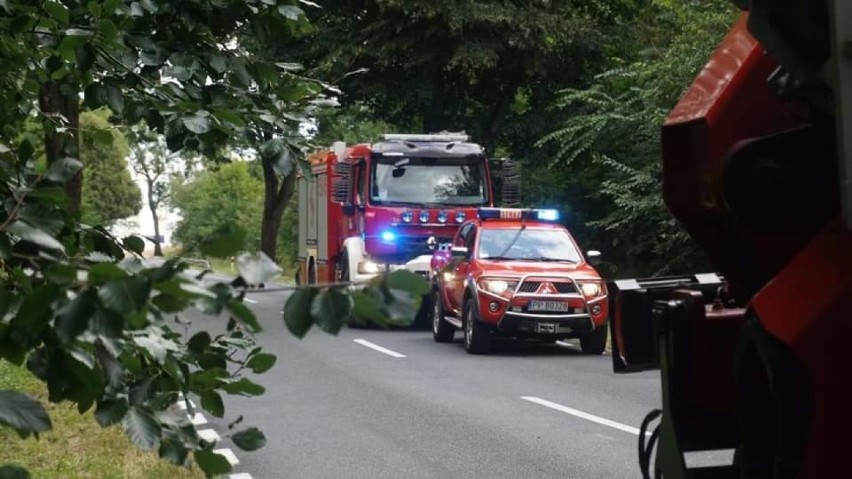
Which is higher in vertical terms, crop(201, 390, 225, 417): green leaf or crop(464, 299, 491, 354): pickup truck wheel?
crop(201, 390, 225, 417): green leaf

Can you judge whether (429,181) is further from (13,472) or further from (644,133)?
(13,472)

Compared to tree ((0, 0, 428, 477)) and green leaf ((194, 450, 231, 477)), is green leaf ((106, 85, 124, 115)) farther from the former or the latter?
green leaf ((194, 450, 231, 477))

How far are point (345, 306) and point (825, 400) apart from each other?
4.02 feet

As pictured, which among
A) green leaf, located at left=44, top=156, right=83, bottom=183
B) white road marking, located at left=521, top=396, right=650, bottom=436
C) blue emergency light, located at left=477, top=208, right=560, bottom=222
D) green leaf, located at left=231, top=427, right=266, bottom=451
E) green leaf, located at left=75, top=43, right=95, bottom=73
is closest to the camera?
green leaf, located at left=44, top=156, right=83, bottom=183

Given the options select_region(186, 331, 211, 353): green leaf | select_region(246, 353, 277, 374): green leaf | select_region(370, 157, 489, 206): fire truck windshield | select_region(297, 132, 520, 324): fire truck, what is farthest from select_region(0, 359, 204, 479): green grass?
select_region(370, 157, 489, 206): fire truck windshield

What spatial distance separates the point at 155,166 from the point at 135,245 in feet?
269

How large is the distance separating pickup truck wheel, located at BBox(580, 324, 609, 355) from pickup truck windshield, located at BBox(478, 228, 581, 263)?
1.09 m

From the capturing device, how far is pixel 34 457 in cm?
949

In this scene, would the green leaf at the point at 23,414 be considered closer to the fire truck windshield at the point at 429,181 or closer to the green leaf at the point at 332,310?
the green leaf at the point at 332,310

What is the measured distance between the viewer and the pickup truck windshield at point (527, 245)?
19.0 metres

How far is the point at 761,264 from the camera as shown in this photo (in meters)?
4.19

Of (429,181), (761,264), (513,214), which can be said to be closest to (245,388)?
(761,264)

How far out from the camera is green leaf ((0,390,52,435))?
8.79 ft

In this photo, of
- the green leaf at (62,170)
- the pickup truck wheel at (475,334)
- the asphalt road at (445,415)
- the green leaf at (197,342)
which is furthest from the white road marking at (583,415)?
the green leaf at (62,170)
